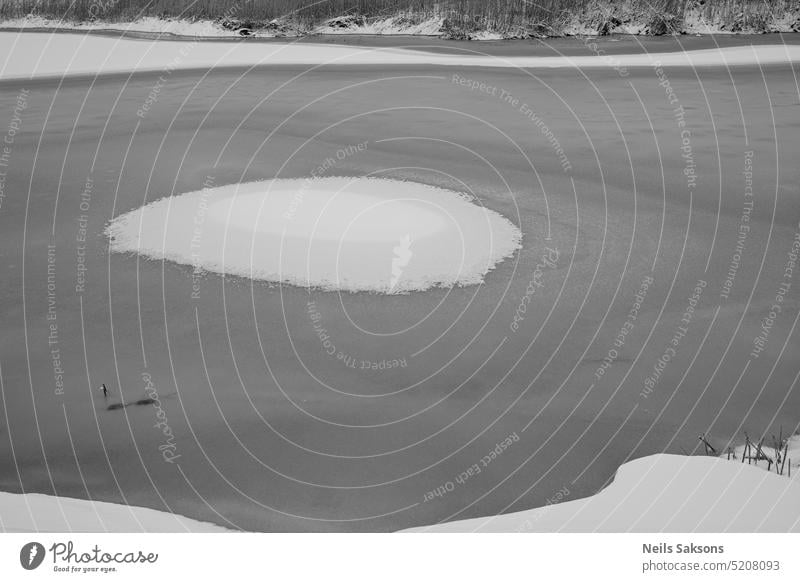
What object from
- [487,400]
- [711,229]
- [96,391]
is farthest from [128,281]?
[711,229]

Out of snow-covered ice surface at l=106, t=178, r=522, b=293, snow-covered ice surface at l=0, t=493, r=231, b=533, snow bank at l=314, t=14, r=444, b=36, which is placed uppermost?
snow bank at l=314, t=14, r=444, b=36

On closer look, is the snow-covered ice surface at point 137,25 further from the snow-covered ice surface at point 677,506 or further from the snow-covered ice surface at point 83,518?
the snow-covered ice surface at point 677,506

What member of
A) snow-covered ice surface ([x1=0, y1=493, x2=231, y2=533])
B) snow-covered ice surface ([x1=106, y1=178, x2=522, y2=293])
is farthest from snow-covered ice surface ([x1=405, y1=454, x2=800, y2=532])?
snow-covered ice surface ([x1=106, y1=178, x2=522, y2=293])

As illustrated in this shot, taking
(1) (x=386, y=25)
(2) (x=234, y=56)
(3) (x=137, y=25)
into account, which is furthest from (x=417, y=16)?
(3) (x=137, y=25)

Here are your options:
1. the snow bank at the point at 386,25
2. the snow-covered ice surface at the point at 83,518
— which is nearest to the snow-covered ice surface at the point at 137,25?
the snow bank at the point at 386,25

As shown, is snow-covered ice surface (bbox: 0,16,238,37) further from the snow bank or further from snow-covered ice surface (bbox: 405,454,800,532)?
snow-covered ice surface (bbox: 405,454,800,532)

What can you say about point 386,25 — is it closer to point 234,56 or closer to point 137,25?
point 234,56
